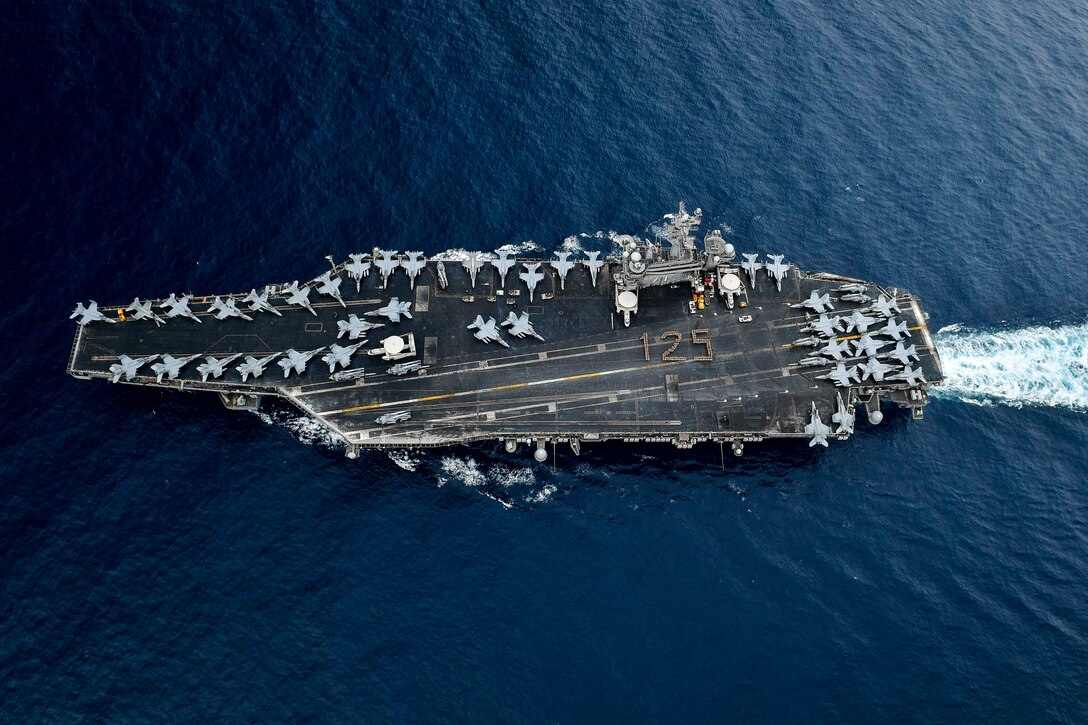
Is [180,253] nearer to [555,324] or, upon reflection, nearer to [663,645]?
[555,324]

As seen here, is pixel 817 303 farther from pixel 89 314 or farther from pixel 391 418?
pixel 89 314

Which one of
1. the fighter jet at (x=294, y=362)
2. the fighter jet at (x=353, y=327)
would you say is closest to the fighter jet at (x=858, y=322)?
the fighter jet at (x=353, y=327)

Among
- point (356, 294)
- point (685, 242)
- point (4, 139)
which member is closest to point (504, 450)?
point (356, 294)

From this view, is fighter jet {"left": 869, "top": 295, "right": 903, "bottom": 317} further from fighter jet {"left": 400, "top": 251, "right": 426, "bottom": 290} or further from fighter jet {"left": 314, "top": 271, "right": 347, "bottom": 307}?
fighter jet {"left": 314, "top": 271, "right": 347, "bottom": 307}

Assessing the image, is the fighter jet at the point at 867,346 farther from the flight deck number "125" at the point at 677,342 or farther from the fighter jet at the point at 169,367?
the fighter jet at the point at 169,367

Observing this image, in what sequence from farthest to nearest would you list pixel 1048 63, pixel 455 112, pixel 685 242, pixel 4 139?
pixel 1048 63
pixel 455 112
pixel 4 139
pixel 685 242

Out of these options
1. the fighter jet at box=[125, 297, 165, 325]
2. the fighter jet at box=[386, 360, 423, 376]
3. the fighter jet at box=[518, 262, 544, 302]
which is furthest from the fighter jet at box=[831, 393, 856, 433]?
the fighter jet at box=[125, 297, 165, 325]
